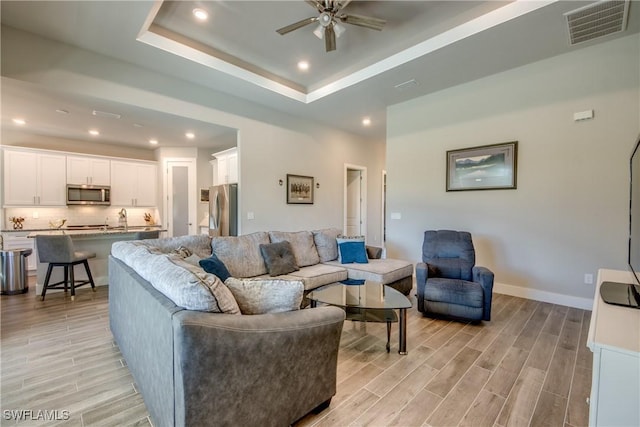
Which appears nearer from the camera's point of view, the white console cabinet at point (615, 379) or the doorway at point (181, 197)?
the white console cabinet at point (615, 379)

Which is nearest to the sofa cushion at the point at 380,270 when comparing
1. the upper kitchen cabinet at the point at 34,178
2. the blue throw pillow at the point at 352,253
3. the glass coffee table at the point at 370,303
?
the blue throw pillow at the point at 352,253

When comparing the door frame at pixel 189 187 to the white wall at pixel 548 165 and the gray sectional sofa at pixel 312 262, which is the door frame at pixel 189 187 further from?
the white wall at pixel 548 165

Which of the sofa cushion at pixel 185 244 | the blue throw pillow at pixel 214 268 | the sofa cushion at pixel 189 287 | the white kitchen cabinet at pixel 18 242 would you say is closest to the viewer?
the sofa cushion at pixel 189 287

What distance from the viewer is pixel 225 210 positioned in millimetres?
4934

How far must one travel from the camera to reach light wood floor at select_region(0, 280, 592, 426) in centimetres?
169

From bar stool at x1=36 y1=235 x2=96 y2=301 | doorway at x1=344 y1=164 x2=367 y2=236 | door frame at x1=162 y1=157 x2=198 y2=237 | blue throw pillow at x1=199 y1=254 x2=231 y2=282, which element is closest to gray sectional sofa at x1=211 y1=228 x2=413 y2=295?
blue throw pillow at x1=199 y1=254 x2=231 y2=282

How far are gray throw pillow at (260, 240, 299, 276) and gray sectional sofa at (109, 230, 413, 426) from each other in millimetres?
1555

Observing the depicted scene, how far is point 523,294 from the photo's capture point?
3.83 metres

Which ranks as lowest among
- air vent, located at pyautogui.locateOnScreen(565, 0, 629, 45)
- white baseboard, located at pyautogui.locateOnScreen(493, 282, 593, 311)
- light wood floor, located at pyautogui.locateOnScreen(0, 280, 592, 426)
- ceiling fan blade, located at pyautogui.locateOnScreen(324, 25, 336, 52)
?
light wood floor, located at pyautogui.locateOnScreen(0, 280, 592, 426)

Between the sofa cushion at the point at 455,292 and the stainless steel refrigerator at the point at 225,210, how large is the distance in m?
3.24

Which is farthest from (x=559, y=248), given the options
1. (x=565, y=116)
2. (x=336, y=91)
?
(x=336, y=91)

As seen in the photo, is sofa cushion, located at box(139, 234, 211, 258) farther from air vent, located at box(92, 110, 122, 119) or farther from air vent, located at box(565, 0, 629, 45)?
air vent, located at box(565, 0, 629, 45)

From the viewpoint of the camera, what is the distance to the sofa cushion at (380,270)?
3414 mm

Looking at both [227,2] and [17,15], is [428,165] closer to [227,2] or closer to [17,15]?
[227,2]
